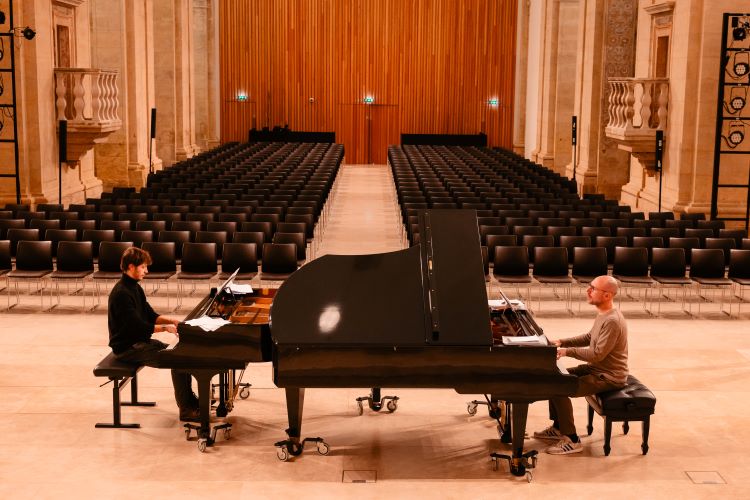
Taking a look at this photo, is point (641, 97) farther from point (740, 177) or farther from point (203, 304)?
point (203, 304)

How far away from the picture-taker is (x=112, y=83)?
59.6 feet

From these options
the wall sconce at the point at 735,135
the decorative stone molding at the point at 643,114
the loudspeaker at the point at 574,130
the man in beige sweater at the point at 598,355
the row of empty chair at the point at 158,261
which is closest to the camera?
the man in beige sweater at the point at 598,355

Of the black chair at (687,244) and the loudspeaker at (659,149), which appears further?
the loudspeaker at (659,149)

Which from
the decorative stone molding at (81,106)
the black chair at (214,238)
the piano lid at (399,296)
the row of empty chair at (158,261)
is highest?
the decorative stone molding at (81,106)

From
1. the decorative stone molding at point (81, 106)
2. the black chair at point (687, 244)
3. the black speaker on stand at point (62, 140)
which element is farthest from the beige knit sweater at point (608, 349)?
the decorative stone molding at point (81, 106)

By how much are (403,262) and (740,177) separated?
36.3 ft

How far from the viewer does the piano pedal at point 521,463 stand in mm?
6043

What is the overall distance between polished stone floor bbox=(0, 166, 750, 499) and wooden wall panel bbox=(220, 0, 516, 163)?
27.3 metres

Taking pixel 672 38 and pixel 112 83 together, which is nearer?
pixel 672 38

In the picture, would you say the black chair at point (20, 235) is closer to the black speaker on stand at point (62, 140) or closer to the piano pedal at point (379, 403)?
the black speaker on stand at point (62, 140)

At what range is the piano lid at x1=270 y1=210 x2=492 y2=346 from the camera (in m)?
5.91

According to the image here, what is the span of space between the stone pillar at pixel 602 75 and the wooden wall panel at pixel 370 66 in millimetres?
14024

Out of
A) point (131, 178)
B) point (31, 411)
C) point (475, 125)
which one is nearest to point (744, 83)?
point (31, 411)

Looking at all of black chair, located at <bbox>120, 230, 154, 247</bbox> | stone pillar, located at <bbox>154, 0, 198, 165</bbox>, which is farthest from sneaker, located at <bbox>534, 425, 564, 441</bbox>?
stone pillar, located at <bbox>154, 0, 198, 165</bbox>
